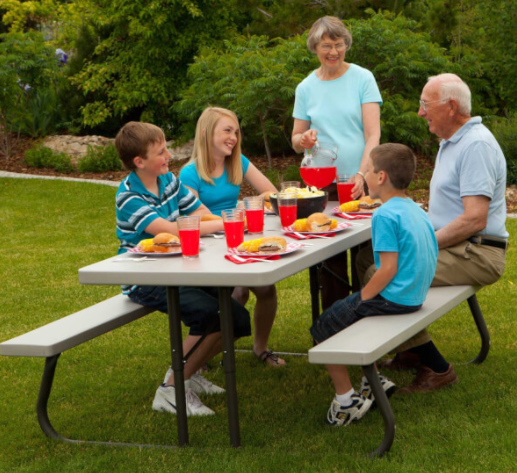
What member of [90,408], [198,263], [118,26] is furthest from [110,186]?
[198,263]

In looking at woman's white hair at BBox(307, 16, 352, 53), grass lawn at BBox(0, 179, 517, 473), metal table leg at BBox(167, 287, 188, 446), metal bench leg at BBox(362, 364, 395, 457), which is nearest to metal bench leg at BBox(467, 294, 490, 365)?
grass lawn at BBox(0, 179, 517, 473)

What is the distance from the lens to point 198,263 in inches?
129

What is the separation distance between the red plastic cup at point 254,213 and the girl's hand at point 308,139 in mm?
814

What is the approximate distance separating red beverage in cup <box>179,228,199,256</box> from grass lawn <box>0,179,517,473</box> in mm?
900

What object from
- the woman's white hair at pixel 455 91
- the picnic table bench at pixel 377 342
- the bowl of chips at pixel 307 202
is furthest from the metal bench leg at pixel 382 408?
the woman's white hair at pixel 455 91

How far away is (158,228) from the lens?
12.5ft

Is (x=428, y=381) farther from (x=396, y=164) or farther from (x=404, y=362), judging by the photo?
(x=396, y=164)

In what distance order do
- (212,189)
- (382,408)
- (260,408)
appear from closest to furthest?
(382,408) < (260,408) < (212,189)

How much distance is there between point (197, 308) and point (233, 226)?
483 millimetres

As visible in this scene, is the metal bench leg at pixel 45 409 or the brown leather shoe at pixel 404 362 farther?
the brown leather shoe at pixel 404 362

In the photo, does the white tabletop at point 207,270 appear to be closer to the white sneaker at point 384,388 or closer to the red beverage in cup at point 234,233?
the red beverage in cup at point 234,233

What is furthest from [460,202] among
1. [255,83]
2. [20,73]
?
[20,73]

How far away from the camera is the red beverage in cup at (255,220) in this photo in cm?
374

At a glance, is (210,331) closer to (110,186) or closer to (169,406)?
(169,406)
